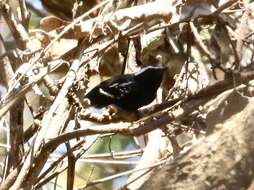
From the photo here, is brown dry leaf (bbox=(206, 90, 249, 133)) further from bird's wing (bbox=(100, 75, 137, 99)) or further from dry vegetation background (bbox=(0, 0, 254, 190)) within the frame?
bird's wing (bbox=(100, 75, 137, 99))

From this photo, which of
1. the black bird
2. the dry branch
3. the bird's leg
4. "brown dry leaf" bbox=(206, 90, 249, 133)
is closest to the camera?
the dry branch

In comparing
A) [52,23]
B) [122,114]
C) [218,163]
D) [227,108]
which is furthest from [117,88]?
[218,163]

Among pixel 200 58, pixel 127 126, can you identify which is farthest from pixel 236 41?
pixel 200 58

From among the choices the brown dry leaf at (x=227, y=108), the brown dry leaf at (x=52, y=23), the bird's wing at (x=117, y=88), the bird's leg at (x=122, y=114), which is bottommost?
the bird's leg at (x=122, y=114)

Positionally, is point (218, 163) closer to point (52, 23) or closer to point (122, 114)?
point (122, 114)

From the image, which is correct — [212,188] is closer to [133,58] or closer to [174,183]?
[174,183]

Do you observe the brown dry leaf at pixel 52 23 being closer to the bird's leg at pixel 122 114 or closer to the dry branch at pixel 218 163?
the bird's leg at pixel 122 114

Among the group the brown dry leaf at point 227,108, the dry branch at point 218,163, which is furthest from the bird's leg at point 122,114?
the dry branch at point 218,163

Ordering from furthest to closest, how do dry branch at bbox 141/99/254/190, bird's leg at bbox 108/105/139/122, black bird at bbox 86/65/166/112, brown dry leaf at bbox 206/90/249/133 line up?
black bird at bbox 86/65/166/112
bird's leg at bbox 108/105/139/122
brown dry leaf at bbox 206/90/249/133
dry branch at bbox 141/99/254/190

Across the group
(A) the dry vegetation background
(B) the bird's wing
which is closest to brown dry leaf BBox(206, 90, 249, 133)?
(A) the dry vegetation background
